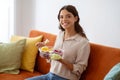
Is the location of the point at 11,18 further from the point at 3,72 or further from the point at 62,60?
the point at 62,60

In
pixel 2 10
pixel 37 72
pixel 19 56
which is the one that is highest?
pixel 2 10

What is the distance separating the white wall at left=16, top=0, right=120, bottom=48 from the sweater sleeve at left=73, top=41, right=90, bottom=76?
680 mm

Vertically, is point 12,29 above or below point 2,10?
below

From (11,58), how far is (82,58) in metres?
1.00

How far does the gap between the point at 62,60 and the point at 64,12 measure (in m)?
0.46

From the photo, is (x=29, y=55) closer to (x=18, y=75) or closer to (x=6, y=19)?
(x=18, y=75)

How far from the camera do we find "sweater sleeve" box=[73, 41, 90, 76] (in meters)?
1.87

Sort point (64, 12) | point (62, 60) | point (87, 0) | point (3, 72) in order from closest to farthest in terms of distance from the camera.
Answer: point (62, 60), point (64, 12), point (3, 72), point (87, 0)

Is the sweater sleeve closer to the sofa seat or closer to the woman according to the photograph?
the woman

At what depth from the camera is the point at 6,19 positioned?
3.63 m

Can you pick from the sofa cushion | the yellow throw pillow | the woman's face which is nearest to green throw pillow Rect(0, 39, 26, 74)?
the yellow throw pillow

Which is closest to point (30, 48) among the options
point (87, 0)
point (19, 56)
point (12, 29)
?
point (19, 56)

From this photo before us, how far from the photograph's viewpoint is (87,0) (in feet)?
8.83

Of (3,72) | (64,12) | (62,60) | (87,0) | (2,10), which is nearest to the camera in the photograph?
(62,60)
